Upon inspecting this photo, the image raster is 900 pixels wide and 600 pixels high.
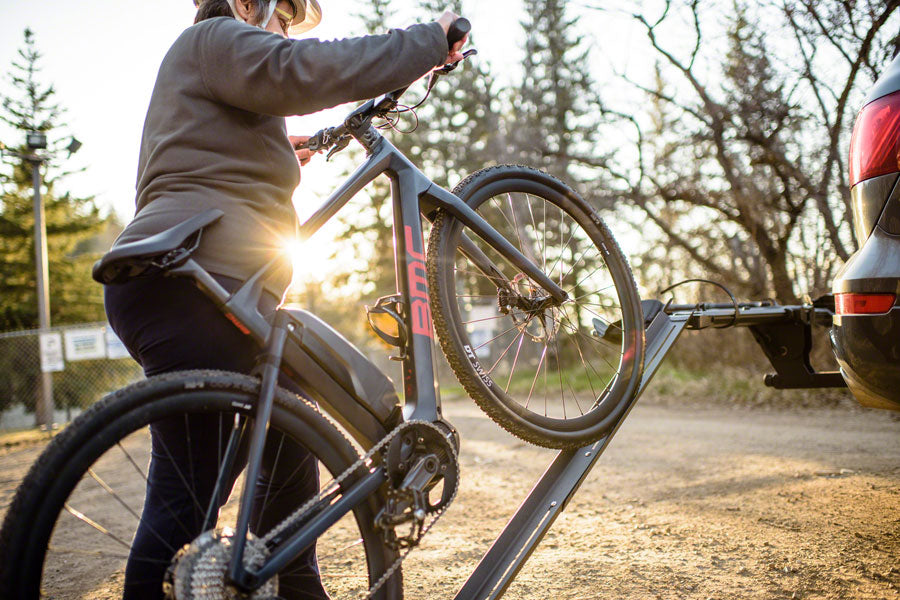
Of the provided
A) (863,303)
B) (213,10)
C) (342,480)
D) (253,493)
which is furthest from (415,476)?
(863,303)

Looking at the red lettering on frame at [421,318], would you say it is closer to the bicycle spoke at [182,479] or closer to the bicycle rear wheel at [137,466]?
the bicycle rear wheel at [137,466]

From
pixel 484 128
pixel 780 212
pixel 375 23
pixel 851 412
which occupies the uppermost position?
pixel 375 23

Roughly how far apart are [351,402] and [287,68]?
888 millimetres

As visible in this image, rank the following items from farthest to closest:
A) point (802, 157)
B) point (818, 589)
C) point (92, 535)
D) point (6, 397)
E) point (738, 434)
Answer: point (6, 397)
point (802, 157)
point (738, 434)
point (92, 535)
point (818, 589)

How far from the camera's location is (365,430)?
1.65m

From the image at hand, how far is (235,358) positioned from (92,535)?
3230 millimetres

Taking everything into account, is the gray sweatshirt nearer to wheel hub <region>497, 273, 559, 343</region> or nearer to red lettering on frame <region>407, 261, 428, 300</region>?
red lettering on frame <region>407, 261, 428, 300</region>

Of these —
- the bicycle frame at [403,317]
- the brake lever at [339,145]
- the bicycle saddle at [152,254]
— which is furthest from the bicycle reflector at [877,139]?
the bicycle saddle at [152,254]

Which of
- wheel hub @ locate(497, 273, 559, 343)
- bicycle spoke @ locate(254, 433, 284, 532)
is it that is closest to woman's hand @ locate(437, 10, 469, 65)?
wheel hub @ locate(497, 273, 559, 343)

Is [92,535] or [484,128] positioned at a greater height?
[484,128]

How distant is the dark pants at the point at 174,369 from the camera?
1536mm

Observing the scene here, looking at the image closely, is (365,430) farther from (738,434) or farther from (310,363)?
(738,434)

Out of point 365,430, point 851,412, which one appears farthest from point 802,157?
point 365,430

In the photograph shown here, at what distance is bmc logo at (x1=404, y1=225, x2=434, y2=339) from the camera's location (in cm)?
183
